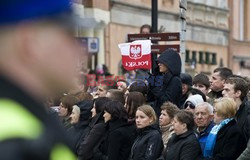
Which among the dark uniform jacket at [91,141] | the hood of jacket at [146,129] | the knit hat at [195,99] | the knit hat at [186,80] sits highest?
the knit hat at [186,80]

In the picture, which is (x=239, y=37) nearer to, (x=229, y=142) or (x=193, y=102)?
(x=193, y=102)

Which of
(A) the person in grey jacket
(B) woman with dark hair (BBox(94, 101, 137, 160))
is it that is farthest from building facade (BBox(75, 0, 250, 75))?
(A) the person in grey jacket

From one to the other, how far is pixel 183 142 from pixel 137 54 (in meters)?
3.93

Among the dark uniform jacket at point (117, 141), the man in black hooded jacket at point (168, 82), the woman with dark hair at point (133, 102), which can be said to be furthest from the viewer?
the man in black hooded jacket at point (168, 82)

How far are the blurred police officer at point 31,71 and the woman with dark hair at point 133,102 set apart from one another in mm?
7496

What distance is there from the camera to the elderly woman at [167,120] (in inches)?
307

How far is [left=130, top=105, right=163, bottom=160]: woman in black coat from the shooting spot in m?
7.79

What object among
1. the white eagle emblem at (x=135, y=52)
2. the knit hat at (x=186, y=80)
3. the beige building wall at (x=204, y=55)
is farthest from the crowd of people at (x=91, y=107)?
the beige building wall at (x=204, y=55)

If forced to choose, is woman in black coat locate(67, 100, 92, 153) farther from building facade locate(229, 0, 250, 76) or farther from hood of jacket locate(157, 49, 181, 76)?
building facade locate(229, 0, 250, 76)

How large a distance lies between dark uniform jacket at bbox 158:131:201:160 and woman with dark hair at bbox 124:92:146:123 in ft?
4.74

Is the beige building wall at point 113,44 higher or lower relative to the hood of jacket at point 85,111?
higher

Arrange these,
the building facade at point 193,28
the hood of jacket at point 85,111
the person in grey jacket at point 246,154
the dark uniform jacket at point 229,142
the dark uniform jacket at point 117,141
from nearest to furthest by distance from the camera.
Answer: the person in grey jacket at point 246,154 < the dark uniform jacket at point 229,142 < the dark uniform jacket at point 117,141 < the hood of jacket at point 85,111 < the building facade at point 193,28

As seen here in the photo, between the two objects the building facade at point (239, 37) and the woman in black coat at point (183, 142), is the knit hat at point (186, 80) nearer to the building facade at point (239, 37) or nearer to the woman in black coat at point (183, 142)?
the woman in black coat at point (183, 142)

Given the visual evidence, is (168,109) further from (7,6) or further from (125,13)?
(125,13)
